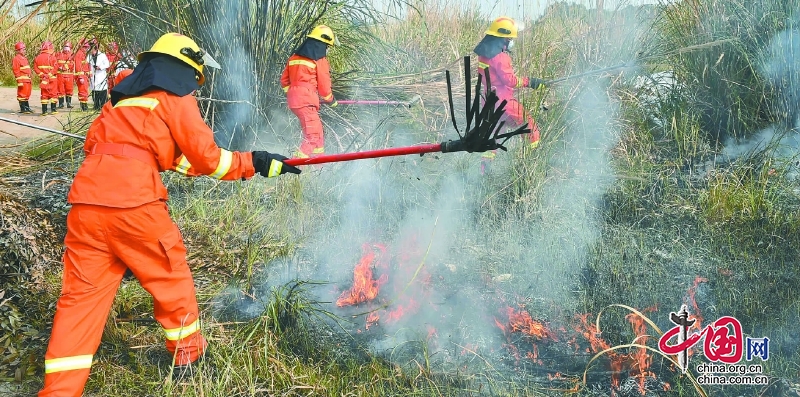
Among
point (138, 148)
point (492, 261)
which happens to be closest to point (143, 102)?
point (138, 148)

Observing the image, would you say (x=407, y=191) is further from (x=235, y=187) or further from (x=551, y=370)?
(x=551, y=370)

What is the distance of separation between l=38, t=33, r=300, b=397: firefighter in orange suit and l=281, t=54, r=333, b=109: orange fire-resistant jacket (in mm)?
3340

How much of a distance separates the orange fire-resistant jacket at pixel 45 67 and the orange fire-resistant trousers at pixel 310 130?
29.0 ft

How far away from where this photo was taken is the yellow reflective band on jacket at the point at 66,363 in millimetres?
2572

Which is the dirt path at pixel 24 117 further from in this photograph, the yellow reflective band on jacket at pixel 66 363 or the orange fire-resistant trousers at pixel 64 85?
the yellow reflective band on jacket at pixel 66 363

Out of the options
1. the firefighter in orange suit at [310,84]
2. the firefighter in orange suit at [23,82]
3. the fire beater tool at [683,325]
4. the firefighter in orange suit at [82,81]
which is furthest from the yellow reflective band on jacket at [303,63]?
the firefighter in orange suit at [82,81]

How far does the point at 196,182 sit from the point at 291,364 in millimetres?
3029

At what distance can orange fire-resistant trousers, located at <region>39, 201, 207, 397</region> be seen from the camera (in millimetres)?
2600

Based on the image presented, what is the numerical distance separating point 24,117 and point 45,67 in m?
1.27

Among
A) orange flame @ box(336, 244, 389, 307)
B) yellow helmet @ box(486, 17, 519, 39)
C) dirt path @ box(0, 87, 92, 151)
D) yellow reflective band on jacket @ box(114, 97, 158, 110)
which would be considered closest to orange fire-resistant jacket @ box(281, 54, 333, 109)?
yellow helmet @ box(486, 17, 519, 39)

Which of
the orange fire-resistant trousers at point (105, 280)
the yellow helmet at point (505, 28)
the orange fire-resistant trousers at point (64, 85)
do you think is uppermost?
the orange fire-resistant trousers at point (64, 85)

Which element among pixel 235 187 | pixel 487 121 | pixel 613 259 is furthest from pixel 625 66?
pixel 235 187

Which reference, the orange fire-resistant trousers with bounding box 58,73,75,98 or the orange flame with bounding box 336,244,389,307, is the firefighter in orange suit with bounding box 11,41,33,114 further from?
the orange flame with bounding box 336,244,389,307

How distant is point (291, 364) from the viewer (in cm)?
302
